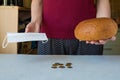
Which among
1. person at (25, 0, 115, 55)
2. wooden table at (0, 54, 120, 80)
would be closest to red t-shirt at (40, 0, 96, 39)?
person at (25, 0, 115, 55)

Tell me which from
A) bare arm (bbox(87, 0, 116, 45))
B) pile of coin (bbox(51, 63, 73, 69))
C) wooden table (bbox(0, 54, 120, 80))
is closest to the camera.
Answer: wooden table (bbox(0, 54, 120, 80))

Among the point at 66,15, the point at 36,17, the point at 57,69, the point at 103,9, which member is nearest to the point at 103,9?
the point at 103,9

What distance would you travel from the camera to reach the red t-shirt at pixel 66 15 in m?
1.11

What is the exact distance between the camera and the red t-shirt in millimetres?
1112

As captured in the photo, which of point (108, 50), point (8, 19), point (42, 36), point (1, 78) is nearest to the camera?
point (1, 78)

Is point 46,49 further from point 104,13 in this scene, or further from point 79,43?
point 104,13

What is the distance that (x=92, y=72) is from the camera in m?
0.77

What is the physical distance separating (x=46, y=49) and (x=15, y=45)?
1058 millimetres

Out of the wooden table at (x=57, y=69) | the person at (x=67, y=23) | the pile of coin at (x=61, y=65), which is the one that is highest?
the person at (x=67, y=23)

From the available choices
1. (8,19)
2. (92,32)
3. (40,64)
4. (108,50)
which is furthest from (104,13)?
(108,50)

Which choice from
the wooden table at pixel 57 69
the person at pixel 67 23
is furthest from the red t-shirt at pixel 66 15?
the wooden table at pixel 57 69

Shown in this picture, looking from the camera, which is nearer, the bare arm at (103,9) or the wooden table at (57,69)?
the wooden table at (57,69)

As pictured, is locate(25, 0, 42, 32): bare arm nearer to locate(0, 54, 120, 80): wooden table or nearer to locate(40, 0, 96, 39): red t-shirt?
locate(40, 0, 96, 39): red t-shirt

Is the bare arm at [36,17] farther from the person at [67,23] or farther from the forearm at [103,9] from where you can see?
the forearm at [103,9]
